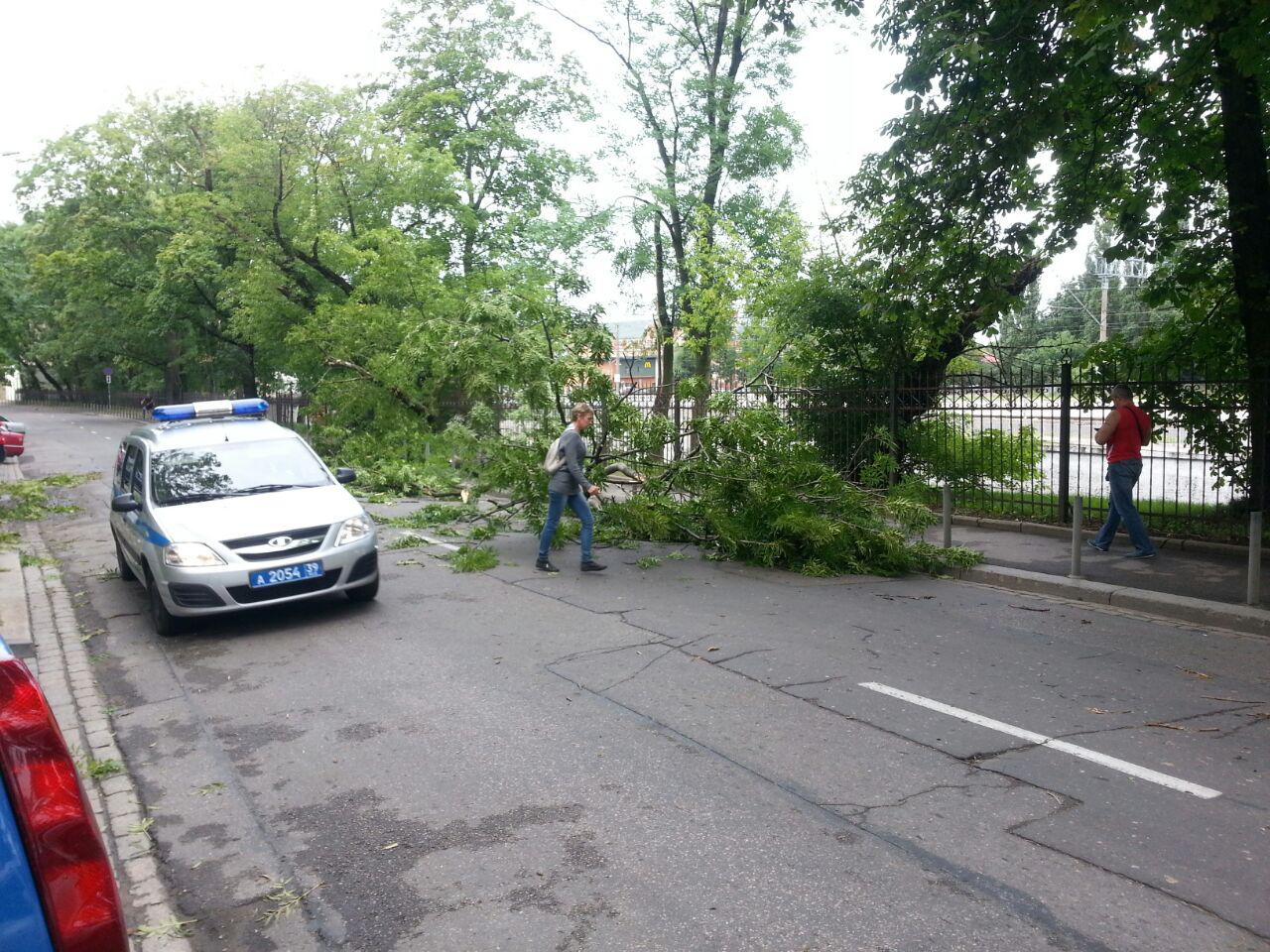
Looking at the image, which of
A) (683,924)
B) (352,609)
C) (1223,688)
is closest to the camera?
(683,924)

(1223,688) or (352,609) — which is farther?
(352,609)

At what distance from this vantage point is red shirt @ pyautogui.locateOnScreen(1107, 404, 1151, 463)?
10977 millimetres

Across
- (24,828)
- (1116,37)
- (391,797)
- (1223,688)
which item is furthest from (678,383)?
(24,828)

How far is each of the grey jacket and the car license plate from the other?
10.9ft

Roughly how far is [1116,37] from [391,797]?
8.09m

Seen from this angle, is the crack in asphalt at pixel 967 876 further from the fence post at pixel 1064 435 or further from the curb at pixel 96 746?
the fence post at pixel 1064 435

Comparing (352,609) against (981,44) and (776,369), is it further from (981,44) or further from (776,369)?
(776,369)

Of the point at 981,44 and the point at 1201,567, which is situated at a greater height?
the point at 981,44

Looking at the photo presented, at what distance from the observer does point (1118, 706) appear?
20.0ft

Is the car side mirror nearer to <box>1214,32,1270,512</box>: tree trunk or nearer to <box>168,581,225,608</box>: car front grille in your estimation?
<box>168,581,225,608</box>: car front grille

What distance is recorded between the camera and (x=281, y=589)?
8125 mm

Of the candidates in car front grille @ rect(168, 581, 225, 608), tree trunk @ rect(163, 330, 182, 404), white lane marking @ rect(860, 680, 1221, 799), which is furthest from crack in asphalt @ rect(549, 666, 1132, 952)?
tree trunk @ rect(163, 330, 182, 404)

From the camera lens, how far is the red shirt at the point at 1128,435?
10977 mm

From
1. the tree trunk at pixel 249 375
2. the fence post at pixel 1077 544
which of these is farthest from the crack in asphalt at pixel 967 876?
the tree trunk at pixel 249 375
